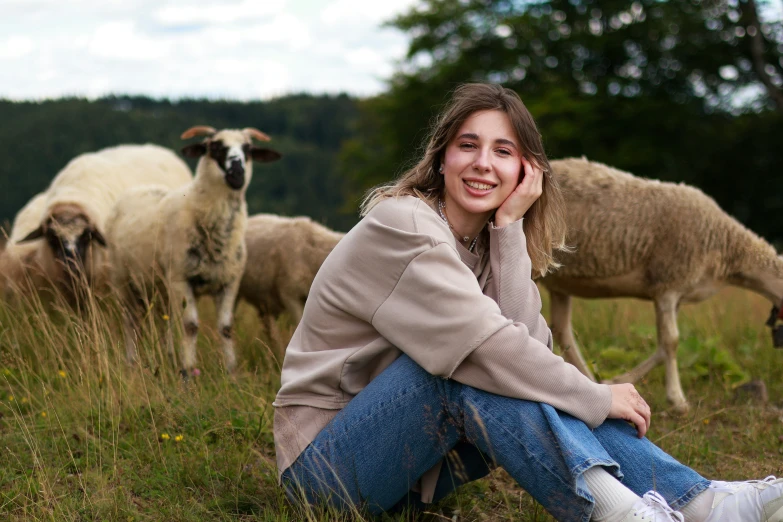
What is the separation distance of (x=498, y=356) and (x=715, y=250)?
3.99 m

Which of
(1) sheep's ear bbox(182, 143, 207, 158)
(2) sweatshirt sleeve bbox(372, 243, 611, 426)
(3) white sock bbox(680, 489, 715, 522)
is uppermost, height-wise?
(1) sheep's ear bbox(182, 143, 207, 158)

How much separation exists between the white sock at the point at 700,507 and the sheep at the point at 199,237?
148 inches

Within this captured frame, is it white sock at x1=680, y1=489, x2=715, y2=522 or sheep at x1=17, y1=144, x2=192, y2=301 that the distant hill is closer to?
sheep at x1=17, y1=144, x2=192, y2=301

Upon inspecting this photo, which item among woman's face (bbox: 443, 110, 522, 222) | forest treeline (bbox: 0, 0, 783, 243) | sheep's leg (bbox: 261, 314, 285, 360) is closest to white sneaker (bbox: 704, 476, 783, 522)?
woman's face (bbox: 443, 110, 522, 222)

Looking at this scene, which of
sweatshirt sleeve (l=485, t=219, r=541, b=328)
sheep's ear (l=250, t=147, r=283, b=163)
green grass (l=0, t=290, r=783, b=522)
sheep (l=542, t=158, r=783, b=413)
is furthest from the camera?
sheep's ear (l=250, t=147, r=283, b=163)

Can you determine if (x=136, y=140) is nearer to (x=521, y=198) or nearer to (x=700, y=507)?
(x=521, y=198)

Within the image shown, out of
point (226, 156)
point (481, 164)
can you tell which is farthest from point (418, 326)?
point (226, 156)

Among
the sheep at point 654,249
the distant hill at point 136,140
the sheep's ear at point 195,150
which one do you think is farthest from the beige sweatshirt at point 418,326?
the distant hill at point 136,140

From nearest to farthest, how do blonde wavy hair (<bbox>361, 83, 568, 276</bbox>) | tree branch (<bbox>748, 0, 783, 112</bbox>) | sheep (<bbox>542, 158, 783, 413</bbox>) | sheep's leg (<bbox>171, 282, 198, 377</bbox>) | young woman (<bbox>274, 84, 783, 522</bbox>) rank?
young woman (<bbox>274, 84, 783, 522</bbox>) < blonde wavy hair (<bbox>361, 83, 568, 276</bbox>) < sheep's leg (<bbox>171, 282, 198, 377</bbox>) < sheep (<bbox>542, 158, 783, 413</bbox>) < tree branch (<bbox>748, 0, 783, 112</bbox>)

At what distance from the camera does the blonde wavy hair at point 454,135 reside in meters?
3.07

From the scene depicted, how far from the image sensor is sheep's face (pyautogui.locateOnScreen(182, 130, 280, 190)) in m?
6.16

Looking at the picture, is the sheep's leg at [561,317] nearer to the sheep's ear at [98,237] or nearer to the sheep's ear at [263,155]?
the sheep's ear at [263,155]

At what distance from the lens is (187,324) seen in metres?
5.75

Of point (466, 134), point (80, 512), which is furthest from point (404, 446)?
point (80, 512)
